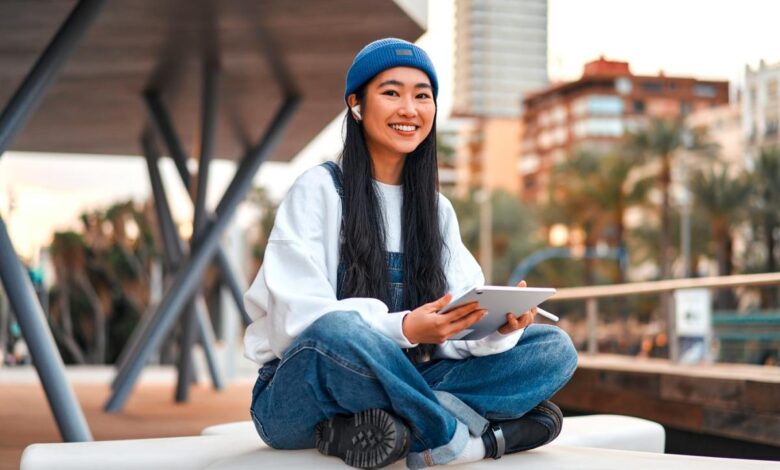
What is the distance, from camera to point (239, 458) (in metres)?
3.36

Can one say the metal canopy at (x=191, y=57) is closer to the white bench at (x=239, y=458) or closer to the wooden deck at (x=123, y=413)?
the wooden deck at (x=123, y=413)

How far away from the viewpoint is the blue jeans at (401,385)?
124 inches

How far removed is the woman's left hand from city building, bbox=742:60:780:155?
2236 inches

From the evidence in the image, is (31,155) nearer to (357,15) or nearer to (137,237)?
(357,15)

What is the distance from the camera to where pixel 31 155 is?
1636cm

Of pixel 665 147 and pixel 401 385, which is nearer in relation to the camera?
pixel 401 385

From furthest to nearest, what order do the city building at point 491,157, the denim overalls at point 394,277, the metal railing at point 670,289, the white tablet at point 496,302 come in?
the city building at point 491,157 < the metal railing at point 670,289 < the denim overalls at point 394,277 < the white tablet at point 496,302

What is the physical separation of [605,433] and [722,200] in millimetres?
37218

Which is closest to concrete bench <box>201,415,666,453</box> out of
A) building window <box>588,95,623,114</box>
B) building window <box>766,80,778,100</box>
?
building window <box>766,80,778,100</box>

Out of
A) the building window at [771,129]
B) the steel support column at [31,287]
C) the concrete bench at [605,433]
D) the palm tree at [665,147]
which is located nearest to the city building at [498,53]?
the building window at [771,129]

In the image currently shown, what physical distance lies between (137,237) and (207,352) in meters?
28.7

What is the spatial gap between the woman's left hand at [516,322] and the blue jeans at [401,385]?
0.15 metres

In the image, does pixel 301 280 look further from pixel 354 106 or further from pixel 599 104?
pixel 599 104

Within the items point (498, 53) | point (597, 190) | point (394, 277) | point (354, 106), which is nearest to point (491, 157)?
point (498, 53)
